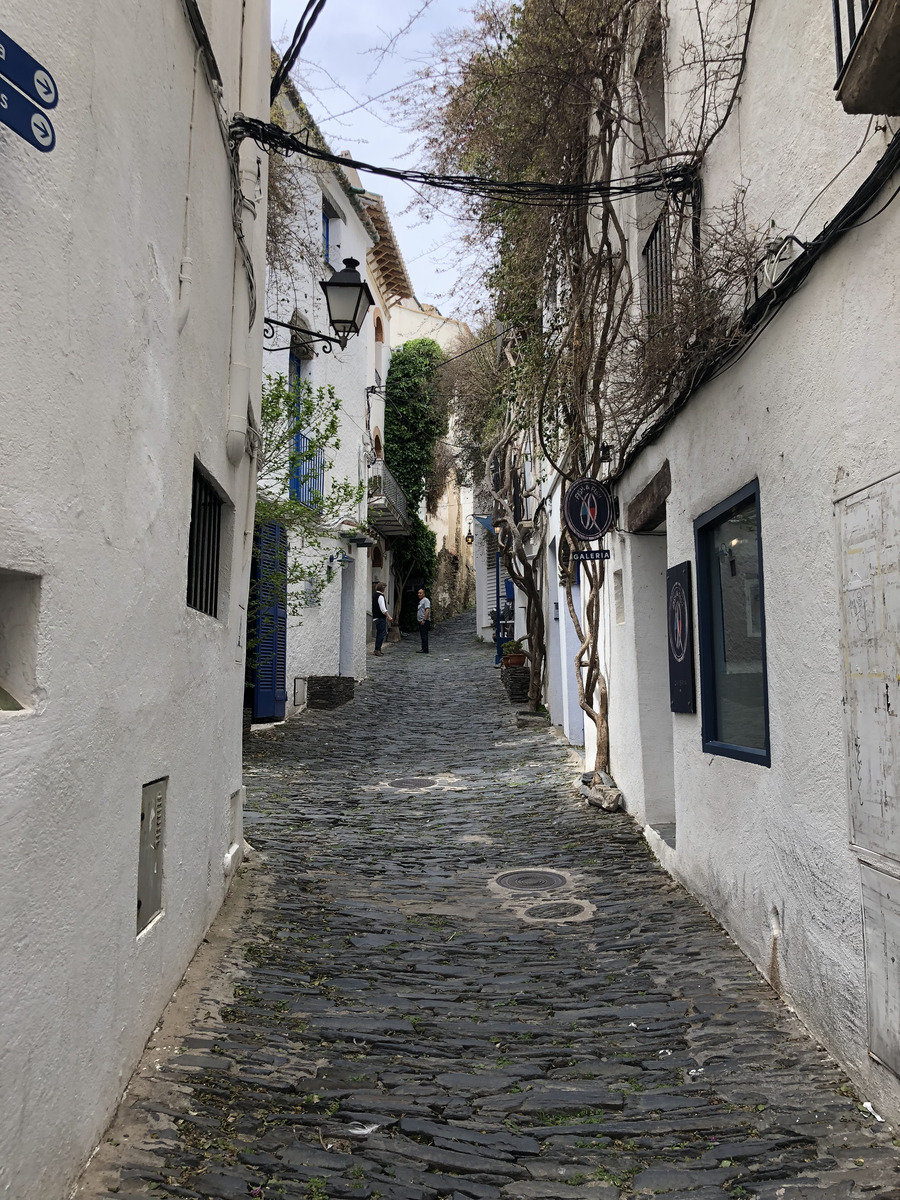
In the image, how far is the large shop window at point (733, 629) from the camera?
195 inches

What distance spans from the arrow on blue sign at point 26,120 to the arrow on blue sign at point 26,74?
0.09ft

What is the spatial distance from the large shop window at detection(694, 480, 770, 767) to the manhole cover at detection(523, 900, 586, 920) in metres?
1.30

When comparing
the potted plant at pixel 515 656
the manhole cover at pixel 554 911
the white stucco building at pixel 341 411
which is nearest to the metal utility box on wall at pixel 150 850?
the manhole cover at pixel 554 911

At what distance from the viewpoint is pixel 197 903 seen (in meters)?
4.88

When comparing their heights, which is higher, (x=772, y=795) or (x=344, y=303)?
(x=344, y=303)

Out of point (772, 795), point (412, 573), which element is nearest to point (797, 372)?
point (772, 795)

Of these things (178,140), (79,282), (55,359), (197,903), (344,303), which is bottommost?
(197,903)

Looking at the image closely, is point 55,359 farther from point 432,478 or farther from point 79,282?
point 432,478

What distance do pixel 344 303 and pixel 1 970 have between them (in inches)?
268

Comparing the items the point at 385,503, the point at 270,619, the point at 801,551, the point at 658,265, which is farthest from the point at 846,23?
the point at 385,503

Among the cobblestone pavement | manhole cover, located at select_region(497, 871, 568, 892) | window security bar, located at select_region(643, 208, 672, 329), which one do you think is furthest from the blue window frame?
manhole cover, located at select_region(497, 871, 568, 892)

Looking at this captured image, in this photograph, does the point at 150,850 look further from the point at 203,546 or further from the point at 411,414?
the point at 411,414

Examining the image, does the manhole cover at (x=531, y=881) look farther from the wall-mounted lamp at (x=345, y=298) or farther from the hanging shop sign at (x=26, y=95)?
the hanging shop sign at (x=26, y=95)

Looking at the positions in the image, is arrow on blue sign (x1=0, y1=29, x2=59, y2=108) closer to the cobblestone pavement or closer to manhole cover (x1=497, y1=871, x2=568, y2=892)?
the cobblestone pavement
